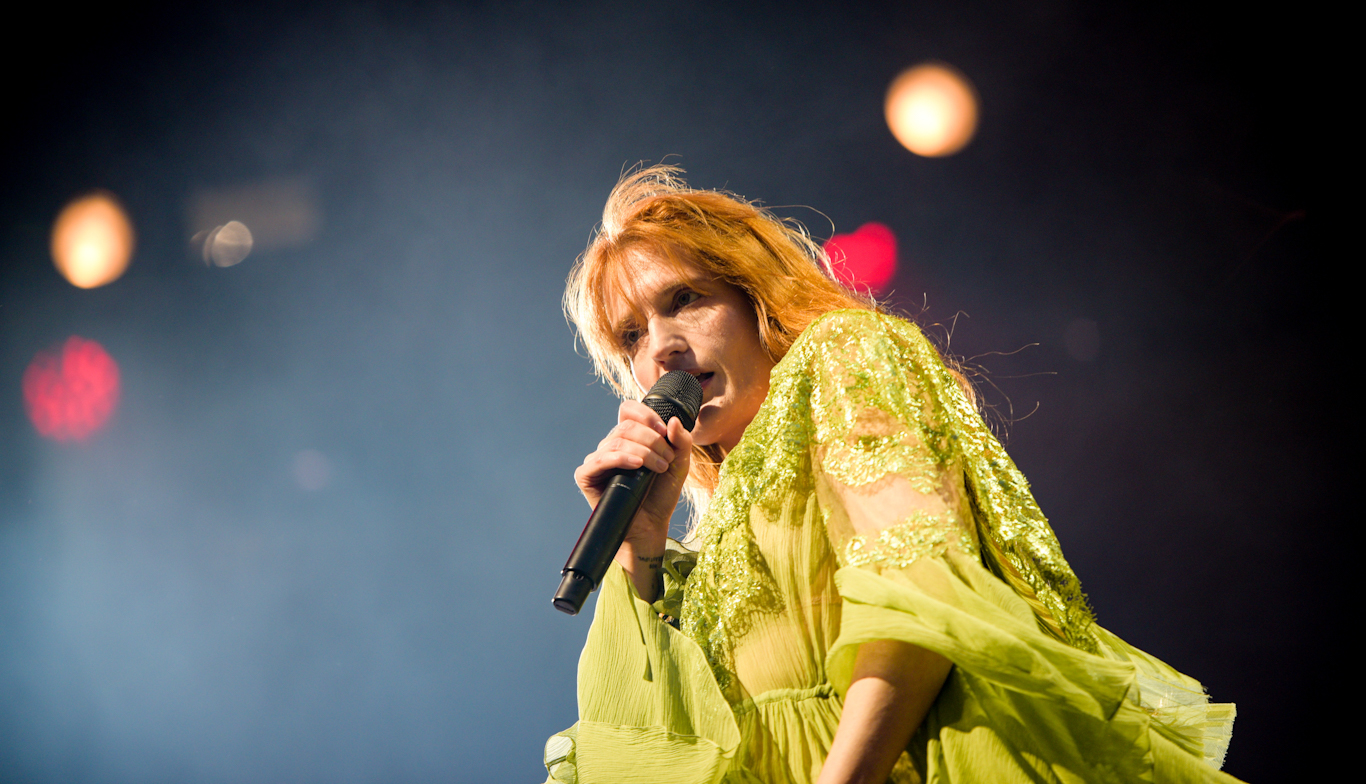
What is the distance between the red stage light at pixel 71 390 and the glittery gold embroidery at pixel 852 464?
242cm

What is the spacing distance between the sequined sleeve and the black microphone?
0.17 m

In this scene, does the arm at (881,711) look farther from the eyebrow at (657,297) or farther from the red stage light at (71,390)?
the red stage light at (71,390)

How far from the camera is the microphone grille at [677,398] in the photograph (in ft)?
2.49

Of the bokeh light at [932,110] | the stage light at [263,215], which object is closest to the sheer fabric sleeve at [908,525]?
the bokeh light at [932,110]

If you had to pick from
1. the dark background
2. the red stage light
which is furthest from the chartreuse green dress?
the red stage light

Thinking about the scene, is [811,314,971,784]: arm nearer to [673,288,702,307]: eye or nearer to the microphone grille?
the microphone grille

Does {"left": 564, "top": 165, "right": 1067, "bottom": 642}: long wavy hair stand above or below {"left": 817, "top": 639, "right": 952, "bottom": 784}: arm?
above

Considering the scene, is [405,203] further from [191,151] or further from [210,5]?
[210,5]

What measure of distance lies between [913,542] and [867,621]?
76 millimetres

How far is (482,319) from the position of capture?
2168 mm

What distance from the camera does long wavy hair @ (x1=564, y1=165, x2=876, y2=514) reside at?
38.6 inches

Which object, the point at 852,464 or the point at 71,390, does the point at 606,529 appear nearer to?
the point at 852,464

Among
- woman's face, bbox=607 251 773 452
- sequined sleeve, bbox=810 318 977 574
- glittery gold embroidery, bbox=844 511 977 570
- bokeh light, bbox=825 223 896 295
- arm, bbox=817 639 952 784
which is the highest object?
bokeh light, bbox=825 223 896 295

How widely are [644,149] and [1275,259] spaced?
1.69 metres
